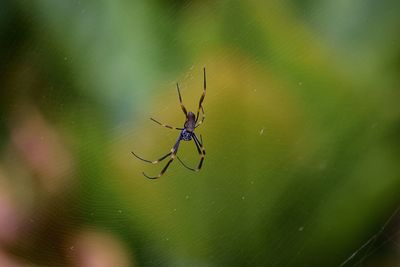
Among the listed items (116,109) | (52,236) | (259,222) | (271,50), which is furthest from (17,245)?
(271,50)

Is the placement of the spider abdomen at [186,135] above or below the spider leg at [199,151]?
above

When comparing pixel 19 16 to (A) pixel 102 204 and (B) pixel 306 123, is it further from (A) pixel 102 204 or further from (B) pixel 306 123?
Answer: (B) pixel 306 123

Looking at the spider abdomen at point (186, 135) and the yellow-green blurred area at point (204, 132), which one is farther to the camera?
the spider abdomen at point (186, 135)

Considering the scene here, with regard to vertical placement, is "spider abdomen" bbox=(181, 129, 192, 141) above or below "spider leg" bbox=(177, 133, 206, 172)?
above

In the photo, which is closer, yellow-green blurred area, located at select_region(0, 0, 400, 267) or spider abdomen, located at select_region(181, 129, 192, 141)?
yellow-green blurred area, located at select_region(0, 0, 400, 267)

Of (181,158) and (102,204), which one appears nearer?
(102,204)

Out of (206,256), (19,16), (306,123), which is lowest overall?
(206,256)

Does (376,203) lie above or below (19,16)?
below

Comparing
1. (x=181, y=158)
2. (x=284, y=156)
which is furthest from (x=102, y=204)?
(x=284, y=156)
